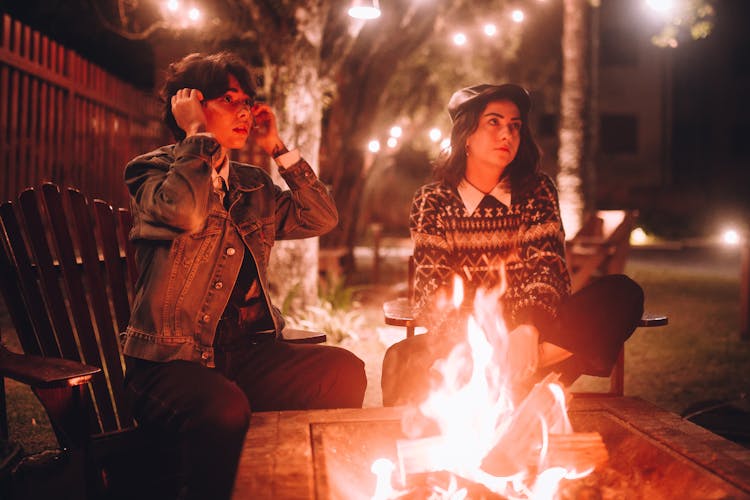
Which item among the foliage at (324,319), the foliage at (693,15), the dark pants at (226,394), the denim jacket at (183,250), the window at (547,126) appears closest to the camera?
the dark pants at (226,394)

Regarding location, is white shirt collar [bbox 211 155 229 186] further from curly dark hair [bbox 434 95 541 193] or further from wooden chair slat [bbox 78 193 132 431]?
curly dark hair [bbox 434 95 541 193]

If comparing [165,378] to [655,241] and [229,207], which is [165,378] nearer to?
[229,207]

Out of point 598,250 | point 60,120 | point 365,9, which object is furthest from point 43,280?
point 598,250

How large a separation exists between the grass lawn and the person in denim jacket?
161cm

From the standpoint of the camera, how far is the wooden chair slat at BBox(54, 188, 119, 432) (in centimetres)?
304

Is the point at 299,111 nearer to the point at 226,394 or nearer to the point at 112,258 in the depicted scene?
the point at 112,258

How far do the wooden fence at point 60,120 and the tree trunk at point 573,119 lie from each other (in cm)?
668

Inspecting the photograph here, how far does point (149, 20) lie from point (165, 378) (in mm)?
9651

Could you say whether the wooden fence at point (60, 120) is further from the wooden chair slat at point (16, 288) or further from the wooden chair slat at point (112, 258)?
the wooden chair slat at point (16, 288)

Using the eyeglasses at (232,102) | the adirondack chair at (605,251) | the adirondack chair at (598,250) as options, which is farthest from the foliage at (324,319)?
the eyeglasses at (232,102)

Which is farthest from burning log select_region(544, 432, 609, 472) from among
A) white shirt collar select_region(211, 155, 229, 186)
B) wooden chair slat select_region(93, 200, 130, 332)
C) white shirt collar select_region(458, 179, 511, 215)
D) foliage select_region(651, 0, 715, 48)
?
foliage select_region(651, 0, 715, 48)

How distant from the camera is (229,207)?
2945 millimetres

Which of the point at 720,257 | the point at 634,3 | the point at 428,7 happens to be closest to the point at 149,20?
the point at 428,7

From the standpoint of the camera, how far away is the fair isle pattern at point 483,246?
11.0 feet
